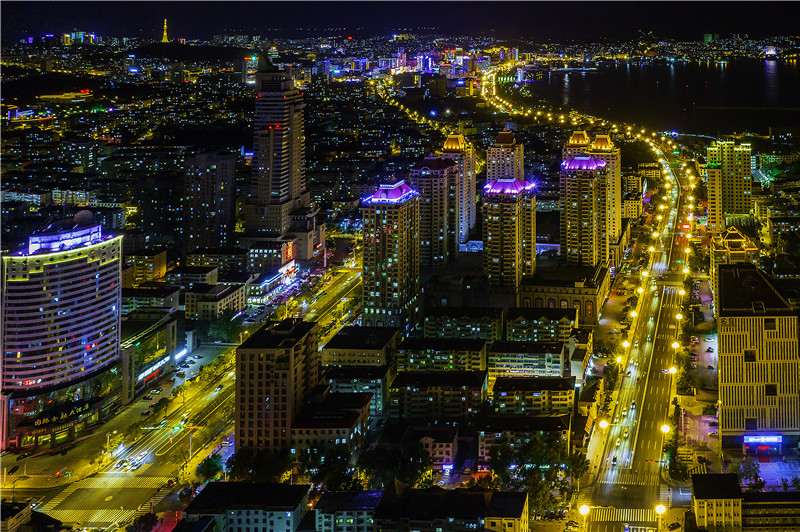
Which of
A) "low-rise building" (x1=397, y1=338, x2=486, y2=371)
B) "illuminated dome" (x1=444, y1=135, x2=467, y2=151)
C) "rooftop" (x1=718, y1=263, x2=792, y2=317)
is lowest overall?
"low-rise building" (x1=397, y1=338, x2=486, y2=371)

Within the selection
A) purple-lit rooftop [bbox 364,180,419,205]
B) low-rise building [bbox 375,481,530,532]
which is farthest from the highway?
purple-lit rooftop [bbox 364,180,419,205]

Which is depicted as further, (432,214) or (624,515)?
(432,214)

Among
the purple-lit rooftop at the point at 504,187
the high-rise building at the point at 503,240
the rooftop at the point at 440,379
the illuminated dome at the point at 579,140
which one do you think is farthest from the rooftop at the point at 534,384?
the illuminated dome at the point at 579,140

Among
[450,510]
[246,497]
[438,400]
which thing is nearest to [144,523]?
[246,497]

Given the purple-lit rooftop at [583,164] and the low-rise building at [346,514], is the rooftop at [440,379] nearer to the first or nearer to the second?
the low-rise building at [346,514]

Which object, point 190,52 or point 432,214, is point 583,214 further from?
point 190,52

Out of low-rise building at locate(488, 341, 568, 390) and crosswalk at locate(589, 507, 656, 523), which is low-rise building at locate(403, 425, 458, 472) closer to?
crosswalk at locate(589, 507, 656, 523)
